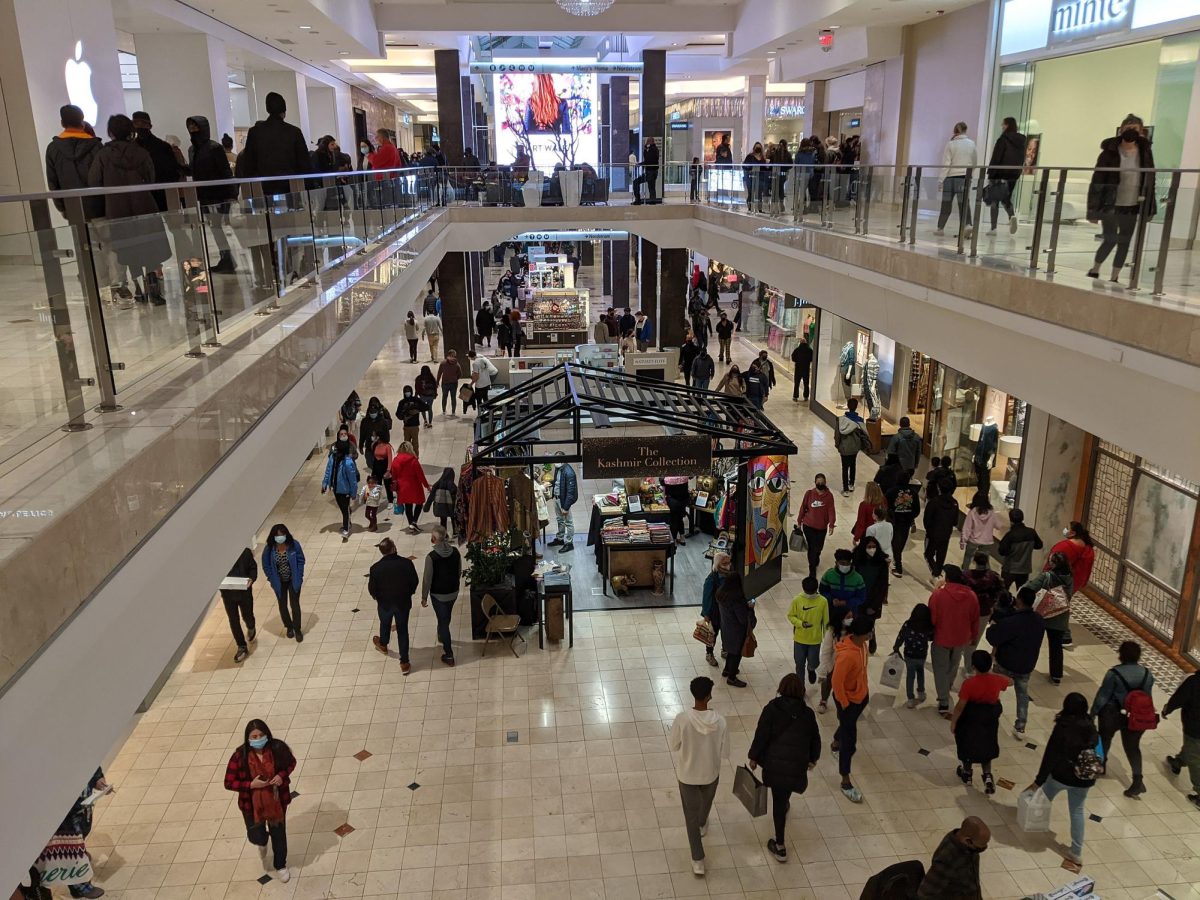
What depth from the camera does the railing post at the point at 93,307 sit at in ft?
10.2

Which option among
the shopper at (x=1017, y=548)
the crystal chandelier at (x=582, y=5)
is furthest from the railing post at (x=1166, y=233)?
the crystal chandelier at (x=582, y=5)

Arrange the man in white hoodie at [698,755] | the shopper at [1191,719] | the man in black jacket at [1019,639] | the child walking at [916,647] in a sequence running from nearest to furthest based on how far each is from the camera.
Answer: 1. the man in white hoodie at [698,755]
2. the shopper at [1191,719]
3. the man in black jacket at [1019,639]
4. the child walking at [916,647]

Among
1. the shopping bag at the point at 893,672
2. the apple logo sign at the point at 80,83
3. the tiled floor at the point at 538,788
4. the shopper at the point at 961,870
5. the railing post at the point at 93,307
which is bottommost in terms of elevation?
the tiled floor at the point at 538,788

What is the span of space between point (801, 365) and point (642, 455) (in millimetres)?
10768

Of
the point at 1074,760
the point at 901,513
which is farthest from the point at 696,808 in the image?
→ the point at 901,513

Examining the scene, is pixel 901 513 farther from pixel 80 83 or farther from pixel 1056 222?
pixel 80 83

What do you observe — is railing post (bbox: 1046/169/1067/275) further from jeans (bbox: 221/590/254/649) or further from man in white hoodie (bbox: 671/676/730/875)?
jeans (bbox: 221/590/254/649)

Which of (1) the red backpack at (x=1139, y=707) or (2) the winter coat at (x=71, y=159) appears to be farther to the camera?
(1) the red backpack at (x=1139, y=707)

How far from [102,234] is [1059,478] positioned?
10.3 metres

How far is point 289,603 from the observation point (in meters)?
9.52

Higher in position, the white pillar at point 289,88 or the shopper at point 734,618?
the white pillar at point 289,88

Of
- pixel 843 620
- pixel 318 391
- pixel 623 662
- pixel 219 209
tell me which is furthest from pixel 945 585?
pixel 219 209

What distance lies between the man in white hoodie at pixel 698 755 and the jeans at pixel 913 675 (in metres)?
2.63

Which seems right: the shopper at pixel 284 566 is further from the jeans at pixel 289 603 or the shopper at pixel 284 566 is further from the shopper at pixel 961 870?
the shopper at pixel 961 870
